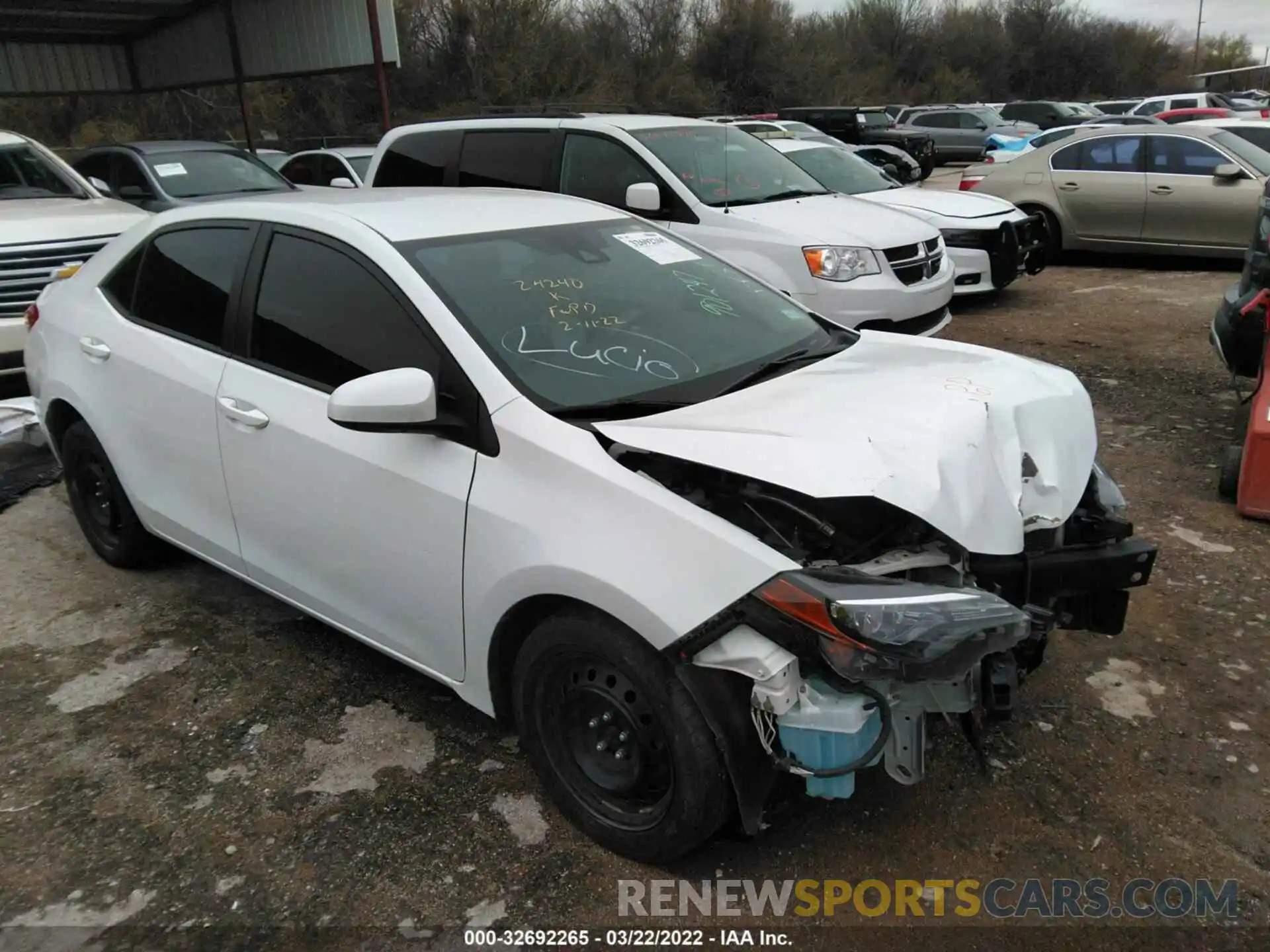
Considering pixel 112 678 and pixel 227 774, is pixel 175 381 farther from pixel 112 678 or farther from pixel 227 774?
pixel 227 774

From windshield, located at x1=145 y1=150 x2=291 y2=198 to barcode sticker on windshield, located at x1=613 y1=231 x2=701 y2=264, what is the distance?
23.9ft

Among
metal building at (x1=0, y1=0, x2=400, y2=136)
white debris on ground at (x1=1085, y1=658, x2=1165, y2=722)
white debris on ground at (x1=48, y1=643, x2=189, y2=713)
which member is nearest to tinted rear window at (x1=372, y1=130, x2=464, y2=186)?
white debris on ground at (x1=48, y1=643, x2=189, y2=713)

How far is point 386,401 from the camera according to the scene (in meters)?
2.62

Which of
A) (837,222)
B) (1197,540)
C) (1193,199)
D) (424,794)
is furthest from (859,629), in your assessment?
(1193,199)

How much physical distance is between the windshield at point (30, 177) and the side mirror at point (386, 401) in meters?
6.94

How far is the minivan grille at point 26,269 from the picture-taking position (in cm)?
664

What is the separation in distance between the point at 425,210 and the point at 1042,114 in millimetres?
31925

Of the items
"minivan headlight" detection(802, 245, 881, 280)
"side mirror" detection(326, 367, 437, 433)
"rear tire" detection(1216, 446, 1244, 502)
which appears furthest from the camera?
"minivan headlight" detection(802, 245, 881, 280)

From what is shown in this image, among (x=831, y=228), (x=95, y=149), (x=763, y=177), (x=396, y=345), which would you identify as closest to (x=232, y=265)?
(x=396, y=345)

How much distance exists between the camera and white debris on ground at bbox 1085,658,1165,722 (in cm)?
323

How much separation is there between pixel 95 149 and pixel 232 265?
871cm

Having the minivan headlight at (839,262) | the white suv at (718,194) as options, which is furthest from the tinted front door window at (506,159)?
the minivan headlight at (839,262)

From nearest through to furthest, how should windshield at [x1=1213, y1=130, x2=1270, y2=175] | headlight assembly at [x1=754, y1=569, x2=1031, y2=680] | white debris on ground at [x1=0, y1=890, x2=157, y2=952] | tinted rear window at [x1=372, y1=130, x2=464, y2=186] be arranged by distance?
headlight assembly at [x1=754, y1=569, x2=1031, y2=680]
white debris on ground at [x1=0, y1=890, x2=157, y2=952]
tinted rear window at [x1=372, y1=130, x2=464, y2=186]
windshield at [x1=1213, y1=130, x2=1270, y2=175]

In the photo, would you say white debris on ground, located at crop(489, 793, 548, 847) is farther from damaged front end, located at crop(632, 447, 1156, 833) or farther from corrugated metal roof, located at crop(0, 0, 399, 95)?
corrugated metal roof, located at crop(0, 0, 399, 95)
